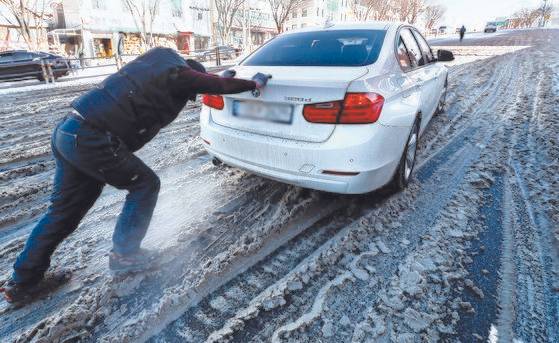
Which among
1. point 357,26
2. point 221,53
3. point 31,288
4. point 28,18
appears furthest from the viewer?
point 221,53

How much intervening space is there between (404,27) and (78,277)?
376 centimetres

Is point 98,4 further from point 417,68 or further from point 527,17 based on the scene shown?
point 527,17

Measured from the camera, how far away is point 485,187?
3406 millimetres

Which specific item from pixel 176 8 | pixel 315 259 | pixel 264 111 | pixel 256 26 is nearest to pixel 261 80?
pixel 264 111

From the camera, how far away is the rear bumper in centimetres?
240

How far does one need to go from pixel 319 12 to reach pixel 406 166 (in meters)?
67.0

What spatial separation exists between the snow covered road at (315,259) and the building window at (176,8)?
117 feet

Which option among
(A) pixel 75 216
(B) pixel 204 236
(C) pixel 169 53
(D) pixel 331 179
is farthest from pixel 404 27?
(A) pixel 75 216

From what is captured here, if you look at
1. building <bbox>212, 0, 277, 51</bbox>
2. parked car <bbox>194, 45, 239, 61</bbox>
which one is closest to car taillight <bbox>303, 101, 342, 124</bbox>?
parked car <bbox>194, 45, 239, 61</bbox>

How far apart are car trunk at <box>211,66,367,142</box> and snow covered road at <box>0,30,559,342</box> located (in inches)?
30.8

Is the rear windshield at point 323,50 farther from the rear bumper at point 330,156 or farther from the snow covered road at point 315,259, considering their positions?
the snow covered road at point 315,259

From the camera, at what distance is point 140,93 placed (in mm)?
1852

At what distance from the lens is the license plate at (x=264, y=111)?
2518 millimetres

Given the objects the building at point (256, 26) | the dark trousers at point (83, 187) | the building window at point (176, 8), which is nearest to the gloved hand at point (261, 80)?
the dark trousers at point (83, 187)
